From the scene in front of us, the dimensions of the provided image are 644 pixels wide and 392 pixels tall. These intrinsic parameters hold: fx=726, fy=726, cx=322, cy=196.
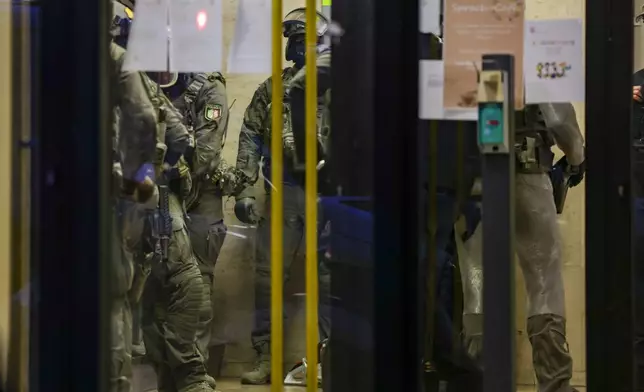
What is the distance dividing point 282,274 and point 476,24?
0.93 meters

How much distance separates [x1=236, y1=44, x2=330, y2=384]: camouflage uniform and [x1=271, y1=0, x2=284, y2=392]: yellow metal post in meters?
0.05

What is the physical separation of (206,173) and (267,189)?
52 cm

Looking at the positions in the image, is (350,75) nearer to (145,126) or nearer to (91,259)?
(145,126)

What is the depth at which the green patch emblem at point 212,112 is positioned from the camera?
304 centimetres

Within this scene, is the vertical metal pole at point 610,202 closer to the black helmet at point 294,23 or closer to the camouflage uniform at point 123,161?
the black helmet at point 294,23

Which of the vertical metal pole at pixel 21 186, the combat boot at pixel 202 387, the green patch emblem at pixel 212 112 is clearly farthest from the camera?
the green patch emblem at pixel 212 112

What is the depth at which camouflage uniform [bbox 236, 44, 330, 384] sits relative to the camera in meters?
2.21

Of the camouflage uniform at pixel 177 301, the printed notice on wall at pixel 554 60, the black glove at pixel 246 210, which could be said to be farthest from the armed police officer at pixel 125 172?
the printed notice on wall at pixel 554 60

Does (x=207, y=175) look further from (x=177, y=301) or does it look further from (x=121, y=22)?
(x=121, y=22)

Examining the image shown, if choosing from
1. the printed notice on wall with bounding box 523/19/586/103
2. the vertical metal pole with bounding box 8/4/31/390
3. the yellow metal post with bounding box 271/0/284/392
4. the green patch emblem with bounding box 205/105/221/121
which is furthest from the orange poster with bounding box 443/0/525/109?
the green patch emblem with bounding box 205/105/221/121

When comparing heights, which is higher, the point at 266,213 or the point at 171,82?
the point at 171,82

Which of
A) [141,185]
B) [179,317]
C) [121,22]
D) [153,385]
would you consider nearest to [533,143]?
[141,185]

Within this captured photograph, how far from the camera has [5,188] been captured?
1770 mm

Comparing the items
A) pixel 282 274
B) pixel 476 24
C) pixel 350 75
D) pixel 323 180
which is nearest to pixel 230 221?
pixel 282 274
